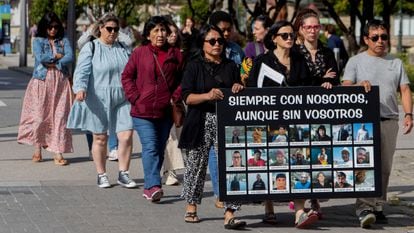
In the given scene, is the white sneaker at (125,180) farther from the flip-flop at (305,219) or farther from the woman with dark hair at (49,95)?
the flip-flop at (305,219)

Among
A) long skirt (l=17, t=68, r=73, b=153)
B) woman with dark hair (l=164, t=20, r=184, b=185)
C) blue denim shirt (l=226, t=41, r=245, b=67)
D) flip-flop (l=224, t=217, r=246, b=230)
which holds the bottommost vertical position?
flip-flop (l=224, t=217, r=246, b=230)

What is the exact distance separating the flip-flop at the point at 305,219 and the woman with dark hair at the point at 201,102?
567 millimetres

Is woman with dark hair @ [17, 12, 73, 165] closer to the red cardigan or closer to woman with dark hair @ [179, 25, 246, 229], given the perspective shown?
the red cardigan

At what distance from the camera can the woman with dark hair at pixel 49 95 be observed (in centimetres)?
1354

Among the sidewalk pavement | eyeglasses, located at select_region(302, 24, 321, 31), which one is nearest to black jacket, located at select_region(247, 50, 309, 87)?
eyeglasses, located at select_region(302, 24, 321, 31)

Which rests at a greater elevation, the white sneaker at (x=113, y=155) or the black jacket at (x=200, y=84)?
the black jacket at (x=200, y=84)

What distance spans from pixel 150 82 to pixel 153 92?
4.2 inches

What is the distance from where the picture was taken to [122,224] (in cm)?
961

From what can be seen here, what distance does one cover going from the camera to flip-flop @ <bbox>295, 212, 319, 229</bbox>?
9195 mm

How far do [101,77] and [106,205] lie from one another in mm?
1711

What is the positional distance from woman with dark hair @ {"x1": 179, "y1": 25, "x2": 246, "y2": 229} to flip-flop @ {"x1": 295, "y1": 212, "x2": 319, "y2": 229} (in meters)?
0.57

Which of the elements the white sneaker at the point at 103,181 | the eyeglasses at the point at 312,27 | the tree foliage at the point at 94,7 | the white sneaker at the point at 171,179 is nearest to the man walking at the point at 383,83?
the eyeglasses at the point at 312,27

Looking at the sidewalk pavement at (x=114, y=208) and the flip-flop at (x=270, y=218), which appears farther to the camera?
the flip-flop at (x=270, y=218)

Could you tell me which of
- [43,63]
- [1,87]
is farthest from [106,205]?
[1,87]
